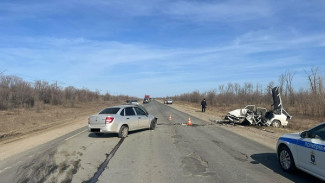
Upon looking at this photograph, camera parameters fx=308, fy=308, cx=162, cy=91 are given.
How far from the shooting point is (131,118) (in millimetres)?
15930

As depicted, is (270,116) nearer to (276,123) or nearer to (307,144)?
(276,123)

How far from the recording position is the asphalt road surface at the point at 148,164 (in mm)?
7098

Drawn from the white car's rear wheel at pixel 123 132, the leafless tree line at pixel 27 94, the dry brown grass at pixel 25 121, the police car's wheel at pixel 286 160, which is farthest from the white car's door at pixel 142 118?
the leafless tree line at pixel 27 94

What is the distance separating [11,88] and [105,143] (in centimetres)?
3726

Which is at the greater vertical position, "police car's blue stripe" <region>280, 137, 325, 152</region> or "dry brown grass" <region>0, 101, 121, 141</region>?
"police car's blue stripe" <region>280, 137, 325, 152</region>

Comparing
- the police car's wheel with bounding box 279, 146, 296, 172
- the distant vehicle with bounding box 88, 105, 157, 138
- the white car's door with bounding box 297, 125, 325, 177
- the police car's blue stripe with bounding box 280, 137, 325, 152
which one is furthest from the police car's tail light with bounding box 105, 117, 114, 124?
the white car's door with bounding box 297, 125, 325, 177

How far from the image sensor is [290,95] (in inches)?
2261

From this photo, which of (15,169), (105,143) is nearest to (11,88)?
(105,143)

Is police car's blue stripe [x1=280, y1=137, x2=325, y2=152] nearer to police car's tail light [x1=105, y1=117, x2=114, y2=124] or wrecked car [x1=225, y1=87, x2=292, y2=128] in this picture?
police car's tail light [x1=105, y1=117, x2=114, y2=124]

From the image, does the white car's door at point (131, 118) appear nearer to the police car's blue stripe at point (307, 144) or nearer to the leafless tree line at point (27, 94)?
the police car's blue stripe at point (307, 144)

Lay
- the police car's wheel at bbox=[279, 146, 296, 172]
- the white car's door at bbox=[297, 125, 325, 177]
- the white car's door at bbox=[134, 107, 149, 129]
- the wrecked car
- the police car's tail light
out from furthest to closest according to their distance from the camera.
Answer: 1. the wrecked car
2. the white car's door at bbox=[134, 107, 149, 129]
3. the police car's tail light
4. the police car's wheel at bbox=[279, 146, 296, 172]
5. the white car's door at bbox=[297, 125, 325, 177]

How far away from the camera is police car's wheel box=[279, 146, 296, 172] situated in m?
7.55

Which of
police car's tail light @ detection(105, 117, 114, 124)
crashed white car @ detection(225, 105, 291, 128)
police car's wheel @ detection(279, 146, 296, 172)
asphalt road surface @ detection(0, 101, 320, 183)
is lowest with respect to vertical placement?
asphalt road surface @ detection(0, 101, 320, 183)

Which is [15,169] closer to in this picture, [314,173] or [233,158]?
[233,158]
